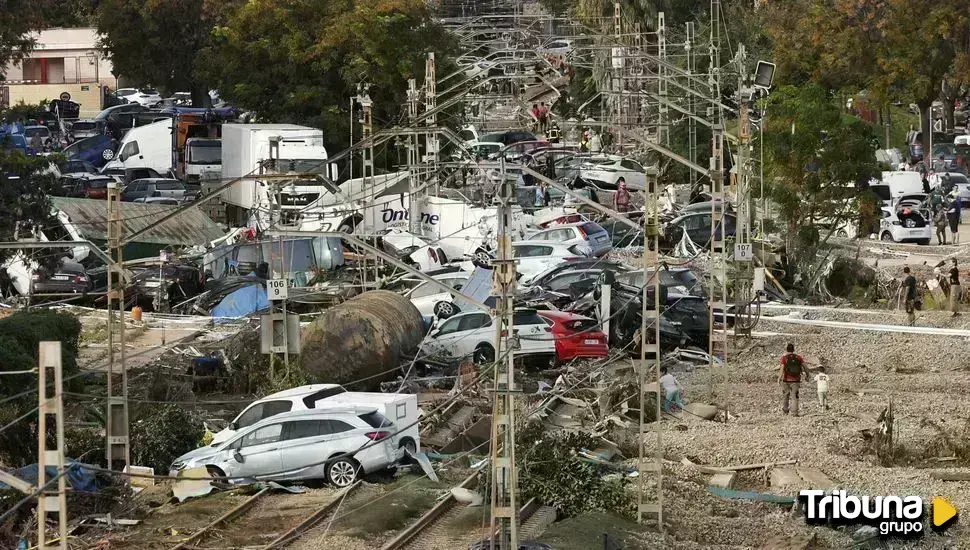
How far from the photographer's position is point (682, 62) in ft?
208

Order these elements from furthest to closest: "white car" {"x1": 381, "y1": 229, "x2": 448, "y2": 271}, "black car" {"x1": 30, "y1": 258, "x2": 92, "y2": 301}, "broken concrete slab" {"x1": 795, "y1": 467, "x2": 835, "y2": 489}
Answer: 1. "white car" {"x1": 381, "y1": 229, "x2": 448, "y2": 271}
2. "black car" {"x1": 30, "y1": 258, "x2": 92, "y2": 301}
3. "broken concrete slab" {"x1": 795, "y1": 467, "x2": 835, "y2": 489}

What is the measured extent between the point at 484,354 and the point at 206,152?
29.9 meters

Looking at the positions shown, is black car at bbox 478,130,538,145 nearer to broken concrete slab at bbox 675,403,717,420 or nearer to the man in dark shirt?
the man in dark shirt

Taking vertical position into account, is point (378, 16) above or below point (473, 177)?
above

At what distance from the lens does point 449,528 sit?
23.1 meters

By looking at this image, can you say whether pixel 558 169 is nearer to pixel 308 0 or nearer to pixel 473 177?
pixel 473 177

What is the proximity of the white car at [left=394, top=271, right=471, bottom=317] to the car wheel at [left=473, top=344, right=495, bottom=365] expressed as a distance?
2165 millimetres

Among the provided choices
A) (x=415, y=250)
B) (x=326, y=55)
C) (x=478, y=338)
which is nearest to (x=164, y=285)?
(x=415, y=250)

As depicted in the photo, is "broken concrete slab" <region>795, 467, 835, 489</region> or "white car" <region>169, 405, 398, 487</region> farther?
"white car" <region>169, 405, 398, 487</region>

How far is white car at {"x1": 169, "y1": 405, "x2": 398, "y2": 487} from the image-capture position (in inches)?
992

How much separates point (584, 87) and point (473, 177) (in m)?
23.8

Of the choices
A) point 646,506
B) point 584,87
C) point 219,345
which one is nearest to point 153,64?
point 584,87

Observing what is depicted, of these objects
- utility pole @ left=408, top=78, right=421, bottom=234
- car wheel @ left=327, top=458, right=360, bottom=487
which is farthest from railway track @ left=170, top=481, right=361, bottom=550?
utility pole @ left=408, top=78, right=421, bottom=234

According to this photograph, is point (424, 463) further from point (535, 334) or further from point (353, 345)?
point (535, 334)
